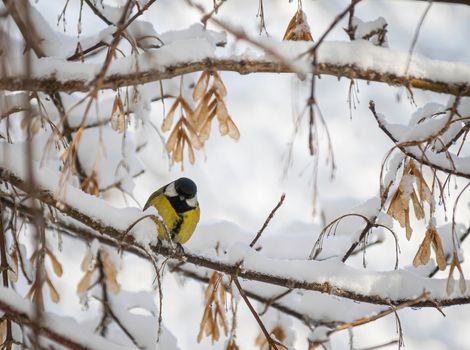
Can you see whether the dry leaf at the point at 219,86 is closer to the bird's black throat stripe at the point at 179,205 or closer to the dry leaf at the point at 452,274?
the dry leaf at the point at 452,274

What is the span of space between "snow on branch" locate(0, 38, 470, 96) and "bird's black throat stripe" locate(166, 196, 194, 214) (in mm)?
1716

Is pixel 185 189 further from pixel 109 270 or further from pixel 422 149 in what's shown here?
pixel 422 149

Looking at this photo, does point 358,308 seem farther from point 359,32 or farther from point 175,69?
point 175,69

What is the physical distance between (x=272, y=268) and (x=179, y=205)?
147cm

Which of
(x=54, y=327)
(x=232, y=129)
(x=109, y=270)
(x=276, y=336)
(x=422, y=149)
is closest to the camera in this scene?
(x=54, y=327)

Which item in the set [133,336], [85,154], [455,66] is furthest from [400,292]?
[85,154]

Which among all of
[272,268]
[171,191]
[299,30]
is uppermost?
[171,191]

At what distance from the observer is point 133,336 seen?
3.33m

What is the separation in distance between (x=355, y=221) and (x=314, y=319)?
33.7 inches

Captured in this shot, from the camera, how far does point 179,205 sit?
351 cm

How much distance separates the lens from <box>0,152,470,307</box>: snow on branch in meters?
1.97

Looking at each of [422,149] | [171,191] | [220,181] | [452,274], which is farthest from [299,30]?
[220,181]

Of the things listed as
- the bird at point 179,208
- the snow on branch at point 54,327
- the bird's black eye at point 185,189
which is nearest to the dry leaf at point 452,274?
the snow on branch at point 54,327

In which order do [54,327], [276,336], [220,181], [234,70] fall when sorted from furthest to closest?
[220,181] < [276,336] < [234,70] < [54,327]
